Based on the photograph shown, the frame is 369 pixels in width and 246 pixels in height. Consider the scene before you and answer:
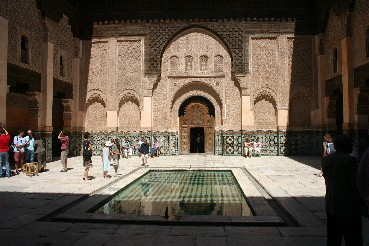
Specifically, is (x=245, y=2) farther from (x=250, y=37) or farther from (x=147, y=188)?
(x=147, y=188)

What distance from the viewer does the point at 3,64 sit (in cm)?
908

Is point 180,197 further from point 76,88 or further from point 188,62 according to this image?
point 76,88

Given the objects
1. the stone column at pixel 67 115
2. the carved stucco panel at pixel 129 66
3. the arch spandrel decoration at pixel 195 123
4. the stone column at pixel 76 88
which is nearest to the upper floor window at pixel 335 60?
the arch spandrel decoration at pixel 195 123

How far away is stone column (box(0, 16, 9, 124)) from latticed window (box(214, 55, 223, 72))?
8.34m

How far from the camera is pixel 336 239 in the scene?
259cm

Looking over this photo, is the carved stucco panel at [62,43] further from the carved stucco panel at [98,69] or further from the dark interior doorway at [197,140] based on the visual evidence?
the dark interior doorway at [197,140]

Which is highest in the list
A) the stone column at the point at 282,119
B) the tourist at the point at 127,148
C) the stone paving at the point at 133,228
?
the stone column at the point at 282,119

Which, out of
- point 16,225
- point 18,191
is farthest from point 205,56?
point 16,225

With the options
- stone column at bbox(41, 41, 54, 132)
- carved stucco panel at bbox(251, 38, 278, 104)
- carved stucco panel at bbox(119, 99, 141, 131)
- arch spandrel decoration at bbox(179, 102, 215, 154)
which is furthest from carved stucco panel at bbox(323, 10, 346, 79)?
stone column at bbox(41, 41, 54, 132)

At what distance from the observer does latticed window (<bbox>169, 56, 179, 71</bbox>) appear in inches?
592

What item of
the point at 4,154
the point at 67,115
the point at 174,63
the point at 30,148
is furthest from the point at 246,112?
the point at 4,154

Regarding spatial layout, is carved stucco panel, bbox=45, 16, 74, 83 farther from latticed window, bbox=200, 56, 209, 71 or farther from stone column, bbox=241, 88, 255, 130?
stone column, bbox=241, 88, 255, 130

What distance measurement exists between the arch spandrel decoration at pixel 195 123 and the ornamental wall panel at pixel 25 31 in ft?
21.3

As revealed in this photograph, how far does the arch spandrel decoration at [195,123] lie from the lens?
15336 mm
